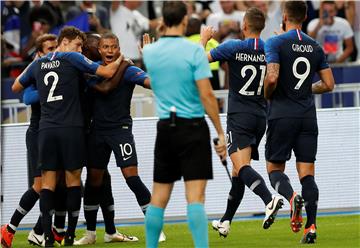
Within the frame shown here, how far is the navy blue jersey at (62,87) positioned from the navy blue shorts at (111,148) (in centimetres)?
56

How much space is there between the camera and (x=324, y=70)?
1189 cm

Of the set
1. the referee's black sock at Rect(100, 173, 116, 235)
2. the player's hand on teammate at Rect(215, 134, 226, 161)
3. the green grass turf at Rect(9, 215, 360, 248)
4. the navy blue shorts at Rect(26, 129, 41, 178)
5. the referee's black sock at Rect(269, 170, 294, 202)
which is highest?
the player's hand on teammate at Rect(215, 134, 226, 161)

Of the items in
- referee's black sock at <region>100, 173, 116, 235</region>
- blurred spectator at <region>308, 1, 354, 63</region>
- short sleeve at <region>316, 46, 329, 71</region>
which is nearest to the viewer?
short sleeve at <region>316, 46, 329, 71</region>

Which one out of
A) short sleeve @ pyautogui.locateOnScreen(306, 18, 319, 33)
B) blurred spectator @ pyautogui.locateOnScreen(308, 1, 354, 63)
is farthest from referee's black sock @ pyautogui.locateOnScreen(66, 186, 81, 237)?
short sleeve @ pyautogui.locateOnScreen(306, 18, 319, 33)

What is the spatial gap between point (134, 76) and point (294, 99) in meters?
1.74

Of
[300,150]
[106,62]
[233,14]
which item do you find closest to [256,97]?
[300,150]

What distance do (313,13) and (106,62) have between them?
26.9 feet

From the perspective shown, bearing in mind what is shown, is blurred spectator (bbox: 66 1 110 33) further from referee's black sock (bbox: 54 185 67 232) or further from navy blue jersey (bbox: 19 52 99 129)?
navy blue jersey (bbox: 19 52 99 129)

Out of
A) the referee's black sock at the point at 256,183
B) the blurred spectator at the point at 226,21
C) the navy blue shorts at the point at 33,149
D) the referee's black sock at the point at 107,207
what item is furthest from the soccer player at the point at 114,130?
the blurred spectator at the point at 226,21

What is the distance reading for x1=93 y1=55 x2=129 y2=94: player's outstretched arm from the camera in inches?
477

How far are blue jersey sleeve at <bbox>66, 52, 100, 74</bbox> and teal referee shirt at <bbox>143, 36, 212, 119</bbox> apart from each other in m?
2.46

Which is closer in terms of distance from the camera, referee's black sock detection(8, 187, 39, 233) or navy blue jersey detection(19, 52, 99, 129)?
navy blue jersey detection(19, 52, 99, 129)

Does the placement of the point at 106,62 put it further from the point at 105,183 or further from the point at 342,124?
the point at 342,124

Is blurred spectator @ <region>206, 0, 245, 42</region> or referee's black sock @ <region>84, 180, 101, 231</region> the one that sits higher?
blurred spectator @ <region>206, 0, 245, 42</region>
